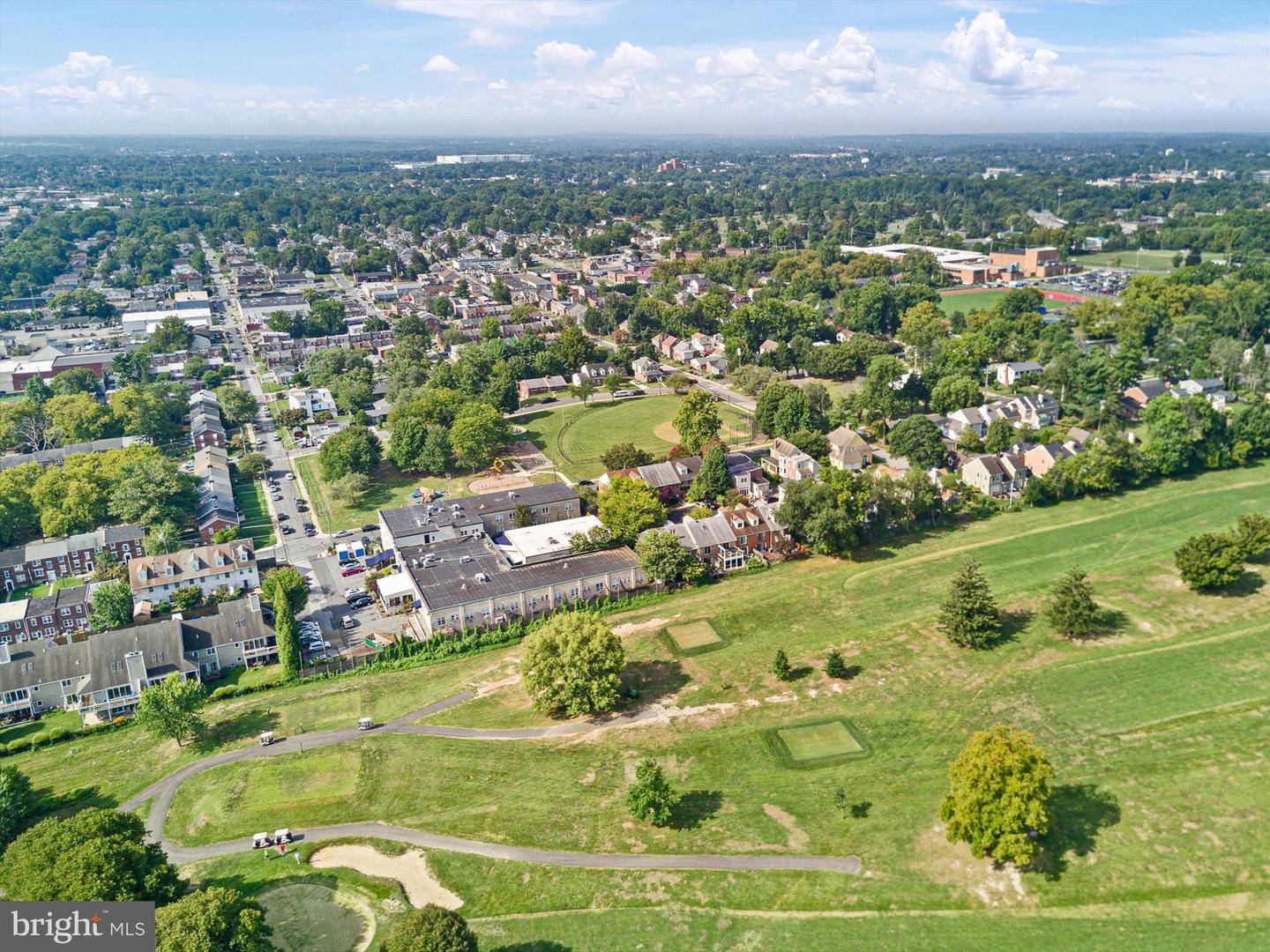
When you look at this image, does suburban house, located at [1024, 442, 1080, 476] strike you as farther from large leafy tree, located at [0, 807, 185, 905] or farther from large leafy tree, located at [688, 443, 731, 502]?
large leafy tree, located at [0, 807, 185, 905]

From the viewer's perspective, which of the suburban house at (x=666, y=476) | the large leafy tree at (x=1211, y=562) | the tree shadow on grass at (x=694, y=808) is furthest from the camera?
the suburban house at (x=666, y=476)

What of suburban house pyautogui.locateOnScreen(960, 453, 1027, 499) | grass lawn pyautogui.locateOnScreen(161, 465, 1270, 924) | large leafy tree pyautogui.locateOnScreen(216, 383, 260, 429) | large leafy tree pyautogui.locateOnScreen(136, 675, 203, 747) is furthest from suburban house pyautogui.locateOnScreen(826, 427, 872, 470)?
large leafy tree pyautogui.locateOnScreen(216, 383, 260, 429)

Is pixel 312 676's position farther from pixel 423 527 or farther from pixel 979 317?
pixel 979 317

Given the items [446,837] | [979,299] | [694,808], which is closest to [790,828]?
[694,808]

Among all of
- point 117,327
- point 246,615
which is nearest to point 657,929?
point 246,615

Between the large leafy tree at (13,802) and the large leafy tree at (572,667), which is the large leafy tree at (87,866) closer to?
the large leafy tree at (13,802)

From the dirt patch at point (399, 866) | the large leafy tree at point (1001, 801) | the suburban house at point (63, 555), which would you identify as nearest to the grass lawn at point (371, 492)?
the suburban house at point (63, 555)
